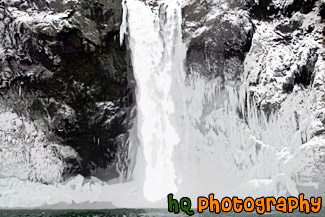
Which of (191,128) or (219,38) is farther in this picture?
(191,128)

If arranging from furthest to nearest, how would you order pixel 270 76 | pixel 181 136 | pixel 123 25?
pixel 123 25, pixel 181 136, pixel 270 76

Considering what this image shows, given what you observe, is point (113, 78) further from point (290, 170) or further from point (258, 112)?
point (290, 170)

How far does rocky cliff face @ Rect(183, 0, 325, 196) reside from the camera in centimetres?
2619

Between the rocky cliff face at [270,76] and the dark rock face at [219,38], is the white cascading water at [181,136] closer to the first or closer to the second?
the rocky cliff face at [270,76]

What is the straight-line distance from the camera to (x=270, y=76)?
2839cm

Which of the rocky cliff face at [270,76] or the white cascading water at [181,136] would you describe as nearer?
the rocky cliff face at [270,76]

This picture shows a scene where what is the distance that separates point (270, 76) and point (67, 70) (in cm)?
1215

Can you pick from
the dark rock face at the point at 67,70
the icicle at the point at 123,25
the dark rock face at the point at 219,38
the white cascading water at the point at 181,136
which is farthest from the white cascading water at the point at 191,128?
the dark rock face at the point at 67,70

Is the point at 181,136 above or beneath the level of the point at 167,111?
beneath

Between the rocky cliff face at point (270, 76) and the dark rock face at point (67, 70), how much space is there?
4.98m

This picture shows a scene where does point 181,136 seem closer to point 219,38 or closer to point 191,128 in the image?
point 191,128

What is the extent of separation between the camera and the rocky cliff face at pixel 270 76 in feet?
85.9

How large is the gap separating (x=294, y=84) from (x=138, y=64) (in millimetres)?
A: 9569

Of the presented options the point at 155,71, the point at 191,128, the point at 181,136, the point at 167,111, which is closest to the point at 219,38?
the point at 155,71
